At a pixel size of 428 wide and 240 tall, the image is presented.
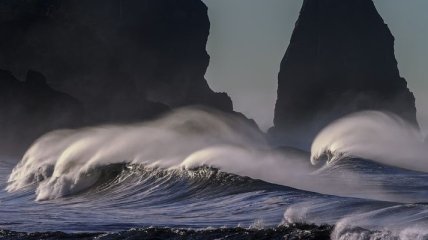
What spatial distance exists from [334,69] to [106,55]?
192 ft

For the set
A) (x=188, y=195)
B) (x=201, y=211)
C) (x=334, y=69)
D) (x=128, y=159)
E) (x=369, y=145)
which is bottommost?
(x=201, y=211)

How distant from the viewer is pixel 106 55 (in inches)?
4279

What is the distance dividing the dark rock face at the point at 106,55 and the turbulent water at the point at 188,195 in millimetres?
58180

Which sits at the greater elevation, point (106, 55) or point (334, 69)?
point (334, 69)

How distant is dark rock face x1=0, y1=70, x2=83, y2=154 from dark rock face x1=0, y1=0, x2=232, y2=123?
97.7 inches

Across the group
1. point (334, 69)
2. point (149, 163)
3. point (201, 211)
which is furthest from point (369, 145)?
point (334, 69)

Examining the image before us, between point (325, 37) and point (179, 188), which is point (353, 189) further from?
point (325, 37)

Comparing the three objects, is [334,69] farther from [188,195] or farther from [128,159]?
[188,195]

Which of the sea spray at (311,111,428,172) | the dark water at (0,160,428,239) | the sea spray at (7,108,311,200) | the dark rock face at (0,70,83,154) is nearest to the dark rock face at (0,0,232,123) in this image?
the dark rock face at (0,70,83,154)

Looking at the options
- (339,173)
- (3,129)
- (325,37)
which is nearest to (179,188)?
(339,173)

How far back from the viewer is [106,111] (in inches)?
4048

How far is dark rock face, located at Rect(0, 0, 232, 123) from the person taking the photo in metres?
103

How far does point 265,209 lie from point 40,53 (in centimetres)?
8860

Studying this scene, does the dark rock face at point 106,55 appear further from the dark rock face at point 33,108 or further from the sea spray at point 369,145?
the sea spray at point 369,145
